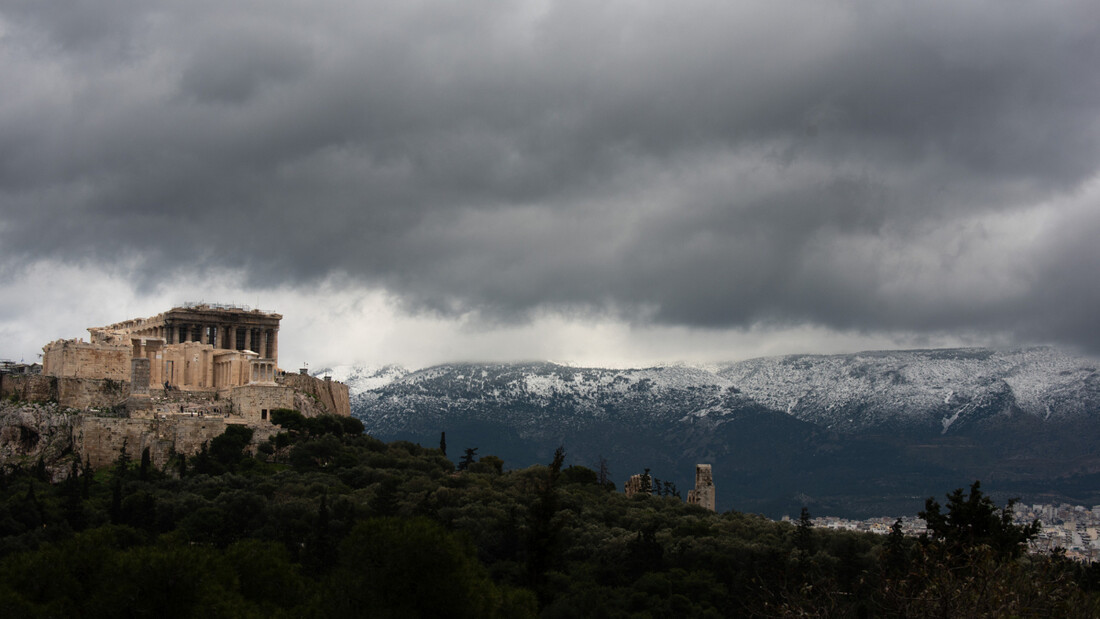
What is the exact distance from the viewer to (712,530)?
102062mm

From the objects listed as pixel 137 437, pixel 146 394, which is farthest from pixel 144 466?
pixel 146 394

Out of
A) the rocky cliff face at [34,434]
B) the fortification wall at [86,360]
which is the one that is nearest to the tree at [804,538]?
the rocky cliff face at [34,434]

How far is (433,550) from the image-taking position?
4981cm

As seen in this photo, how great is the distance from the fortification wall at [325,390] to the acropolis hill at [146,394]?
1.67 feet

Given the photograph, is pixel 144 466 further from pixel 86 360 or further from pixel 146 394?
pixel 86 360

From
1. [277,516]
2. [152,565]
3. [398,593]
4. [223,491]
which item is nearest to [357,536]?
[398,593]

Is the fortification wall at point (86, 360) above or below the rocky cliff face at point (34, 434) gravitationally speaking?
above

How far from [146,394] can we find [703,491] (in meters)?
61.8

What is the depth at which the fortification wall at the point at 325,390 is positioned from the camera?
455 ft

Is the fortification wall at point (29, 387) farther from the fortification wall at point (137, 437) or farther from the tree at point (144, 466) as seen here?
the tree at point (144, 466)

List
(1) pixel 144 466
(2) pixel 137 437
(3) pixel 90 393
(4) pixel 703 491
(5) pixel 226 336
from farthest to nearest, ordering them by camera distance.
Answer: (5) pixel 226 336 < (4) pixel 703 491 < (3) pixel 90 393 < (2) pixel 137 437 < (1) pixel 144 466

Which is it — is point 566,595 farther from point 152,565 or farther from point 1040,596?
point 1040,596

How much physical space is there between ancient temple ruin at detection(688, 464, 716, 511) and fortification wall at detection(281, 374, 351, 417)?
45.5 meters

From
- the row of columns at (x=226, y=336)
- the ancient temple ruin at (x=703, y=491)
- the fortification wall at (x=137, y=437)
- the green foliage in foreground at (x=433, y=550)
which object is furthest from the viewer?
the row of columns at (x=226, y=336)
